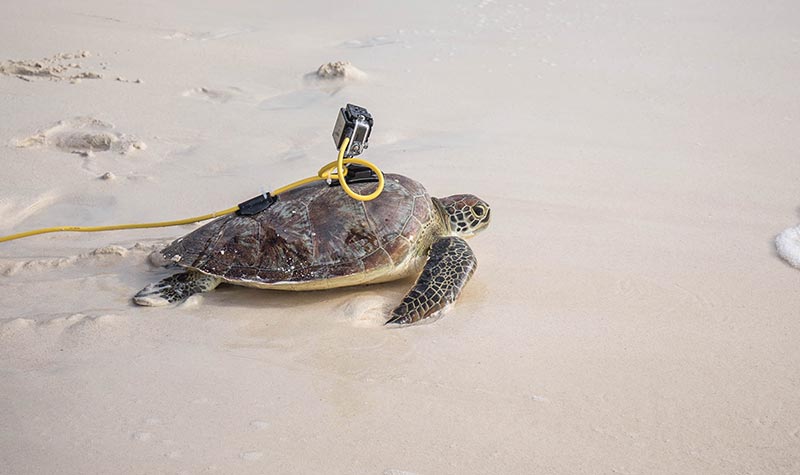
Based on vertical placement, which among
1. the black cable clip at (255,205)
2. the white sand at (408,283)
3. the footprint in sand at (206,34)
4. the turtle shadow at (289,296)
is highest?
the footprint in sand at (206,34)

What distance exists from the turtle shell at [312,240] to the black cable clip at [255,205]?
25 millimetres

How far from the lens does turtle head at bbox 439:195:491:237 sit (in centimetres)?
381

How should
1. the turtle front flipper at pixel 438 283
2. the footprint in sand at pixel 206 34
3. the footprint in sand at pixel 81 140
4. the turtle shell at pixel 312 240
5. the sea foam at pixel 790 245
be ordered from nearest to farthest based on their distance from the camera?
the turtle front flipper at pixel 438 283
the turtle shell at pixel 312 240
the sea foam at pixel 790 245
the footprint in sand at pixel 81 140
the footprint in sand at pixel 206 34

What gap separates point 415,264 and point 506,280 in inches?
19.7

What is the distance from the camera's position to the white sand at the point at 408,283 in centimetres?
245

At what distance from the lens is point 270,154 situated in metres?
5.09

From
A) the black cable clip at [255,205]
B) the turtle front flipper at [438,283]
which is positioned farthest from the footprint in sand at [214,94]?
the turtle front flipper at [438,283]

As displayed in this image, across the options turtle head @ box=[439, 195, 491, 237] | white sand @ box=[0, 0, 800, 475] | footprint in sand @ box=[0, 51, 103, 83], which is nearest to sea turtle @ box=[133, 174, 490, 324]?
white sand @ box=[0, 0, 800, 475]

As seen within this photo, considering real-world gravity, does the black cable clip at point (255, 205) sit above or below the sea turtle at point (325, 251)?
above

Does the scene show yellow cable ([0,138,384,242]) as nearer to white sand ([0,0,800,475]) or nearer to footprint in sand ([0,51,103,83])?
white sand ([0,0,800,475])

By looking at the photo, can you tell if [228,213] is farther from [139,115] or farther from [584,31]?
[584,31]

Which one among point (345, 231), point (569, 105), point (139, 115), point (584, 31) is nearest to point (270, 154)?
point (139, 115)

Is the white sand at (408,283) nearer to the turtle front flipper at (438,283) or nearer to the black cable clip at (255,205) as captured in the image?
the turtle front flipper at (438,283)

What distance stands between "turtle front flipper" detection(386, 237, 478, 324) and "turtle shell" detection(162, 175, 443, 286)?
145 millimetres
